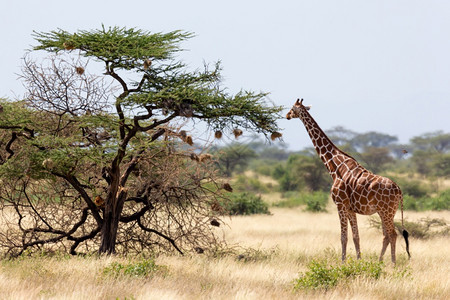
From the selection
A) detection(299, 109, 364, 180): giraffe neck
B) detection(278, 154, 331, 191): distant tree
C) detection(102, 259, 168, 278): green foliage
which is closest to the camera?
detection(102, 259, 168, 278): green foliage

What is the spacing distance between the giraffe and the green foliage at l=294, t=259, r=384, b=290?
1.26 meters

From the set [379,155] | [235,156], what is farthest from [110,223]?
[379,155]

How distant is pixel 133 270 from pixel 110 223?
209 centimetres

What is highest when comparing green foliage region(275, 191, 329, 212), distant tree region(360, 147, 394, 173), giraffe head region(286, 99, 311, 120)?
distant tree region(360, 147, 394, 173)

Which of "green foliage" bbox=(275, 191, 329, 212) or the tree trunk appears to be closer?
the tree trunk

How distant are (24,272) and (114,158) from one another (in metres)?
2.30

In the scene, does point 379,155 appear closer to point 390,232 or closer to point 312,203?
point 312,203

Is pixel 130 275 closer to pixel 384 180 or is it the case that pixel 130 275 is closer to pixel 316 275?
pixel 316 275

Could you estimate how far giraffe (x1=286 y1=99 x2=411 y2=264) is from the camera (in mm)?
9938

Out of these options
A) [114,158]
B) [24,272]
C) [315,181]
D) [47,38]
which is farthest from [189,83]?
[315,181]

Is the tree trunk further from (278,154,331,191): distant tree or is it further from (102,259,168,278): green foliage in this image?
(278,154,331,191): distant tree

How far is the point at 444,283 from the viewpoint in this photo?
8859 mm

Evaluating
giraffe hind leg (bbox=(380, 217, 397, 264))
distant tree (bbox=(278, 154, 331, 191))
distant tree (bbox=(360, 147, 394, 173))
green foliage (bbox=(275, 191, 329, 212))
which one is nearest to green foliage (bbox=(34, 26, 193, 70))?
giraffe hind leg (bbox=(380, 217, 397, 264))

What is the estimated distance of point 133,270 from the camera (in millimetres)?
9000
